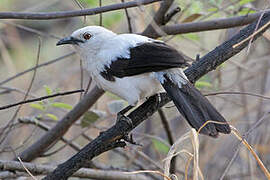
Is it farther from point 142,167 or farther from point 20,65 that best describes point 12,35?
point 142,167

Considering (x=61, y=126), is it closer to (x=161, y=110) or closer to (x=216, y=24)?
(x=161, y=110)

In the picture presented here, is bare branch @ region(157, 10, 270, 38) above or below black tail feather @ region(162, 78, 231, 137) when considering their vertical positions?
above

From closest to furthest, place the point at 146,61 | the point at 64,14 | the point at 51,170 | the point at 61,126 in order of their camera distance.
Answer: the point at 64,14, the point at 146,61, the point at 51,170, the point at 61,126

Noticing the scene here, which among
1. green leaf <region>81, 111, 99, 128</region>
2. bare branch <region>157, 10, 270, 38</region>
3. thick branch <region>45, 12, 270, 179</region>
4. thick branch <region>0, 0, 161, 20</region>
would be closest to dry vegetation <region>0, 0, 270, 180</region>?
green leaf <region>81, 111, 99, 128</region>

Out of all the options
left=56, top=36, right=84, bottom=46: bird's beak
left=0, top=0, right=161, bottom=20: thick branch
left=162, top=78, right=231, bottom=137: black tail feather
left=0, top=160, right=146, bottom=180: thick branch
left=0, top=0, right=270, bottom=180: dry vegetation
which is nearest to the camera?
left=0, top=0, right=161, bottom=20: thick branch

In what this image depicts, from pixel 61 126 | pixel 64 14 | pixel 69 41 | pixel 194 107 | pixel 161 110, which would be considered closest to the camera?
pixel 64 14

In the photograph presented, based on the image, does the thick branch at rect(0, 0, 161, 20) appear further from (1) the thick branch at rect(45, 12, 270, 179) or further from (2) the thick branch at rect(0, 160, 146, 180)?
(2) the thick branch at rect(0, 160, 146, 180)

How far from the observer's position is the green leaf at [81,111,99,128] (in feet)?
11.4

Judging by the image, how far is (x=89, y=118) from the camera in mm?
3525

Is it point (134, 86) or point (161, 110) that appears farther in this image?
point (161, 110)

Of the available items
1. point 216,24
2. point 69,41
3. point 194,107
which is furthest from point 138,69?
point 216,24

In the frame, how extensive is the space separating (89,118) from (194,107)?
3.62 ft

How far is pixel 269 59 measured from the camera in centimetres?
469

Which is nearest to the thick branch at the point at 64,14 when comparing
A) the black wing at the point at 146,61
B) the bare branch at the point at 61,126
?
the black wing at the point at 146,61
